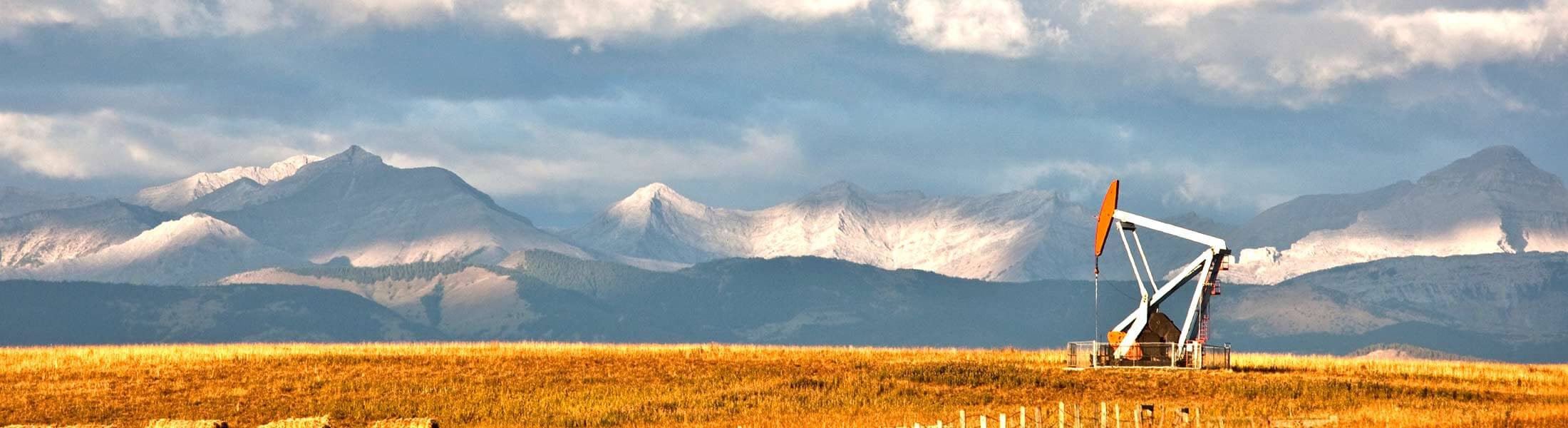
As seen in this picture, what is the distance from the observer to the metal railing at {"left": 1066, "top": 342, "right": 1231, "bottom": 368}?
93688 mm

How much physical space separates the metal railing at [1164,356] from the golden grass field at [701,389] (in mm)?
2629

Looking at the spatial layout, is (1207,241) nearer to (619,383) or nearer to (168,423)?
(619,383)

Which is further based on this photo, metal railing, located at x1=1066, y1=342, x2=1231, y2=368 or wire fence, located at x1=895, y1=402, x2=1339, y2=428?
metal railing, located at x1=1066, y1=342, x2=1231, y2=368

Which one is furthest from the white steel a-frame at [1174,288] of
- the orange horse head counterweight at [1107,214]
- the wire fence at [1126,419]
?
the wire fence at [1126,419]

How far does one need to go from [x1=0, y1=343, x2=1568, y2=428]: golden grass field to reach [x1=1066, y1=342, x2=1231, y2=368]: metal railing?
8.62 feet

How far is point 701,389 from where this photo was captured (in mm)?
83062

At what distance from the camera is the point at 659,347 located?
118 metres

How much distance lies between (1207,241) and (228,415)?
54.5 meters

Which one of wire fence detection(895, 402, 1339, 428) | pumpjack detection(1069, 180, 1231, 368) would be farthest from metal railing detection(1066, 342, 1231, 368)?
wire fence detection(895, 402, 1339, 428)

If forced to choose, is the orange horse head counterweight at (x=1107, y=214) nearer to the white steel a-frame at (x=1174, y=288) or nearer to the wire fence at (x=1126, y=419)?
the white steel a-frame at (x=1174, y=288)

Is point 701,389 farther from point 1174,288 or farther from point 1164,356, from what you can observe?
point 1174,288

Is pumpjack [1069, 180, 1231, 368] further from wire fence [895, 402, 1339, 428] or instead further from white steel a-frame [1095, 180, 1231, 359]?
wire fence [895, 402, 1339, 428]

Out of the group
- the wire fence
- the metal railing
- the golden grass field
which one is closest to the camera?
the wire fence

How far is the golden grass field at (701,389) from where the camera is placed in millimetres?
70625
